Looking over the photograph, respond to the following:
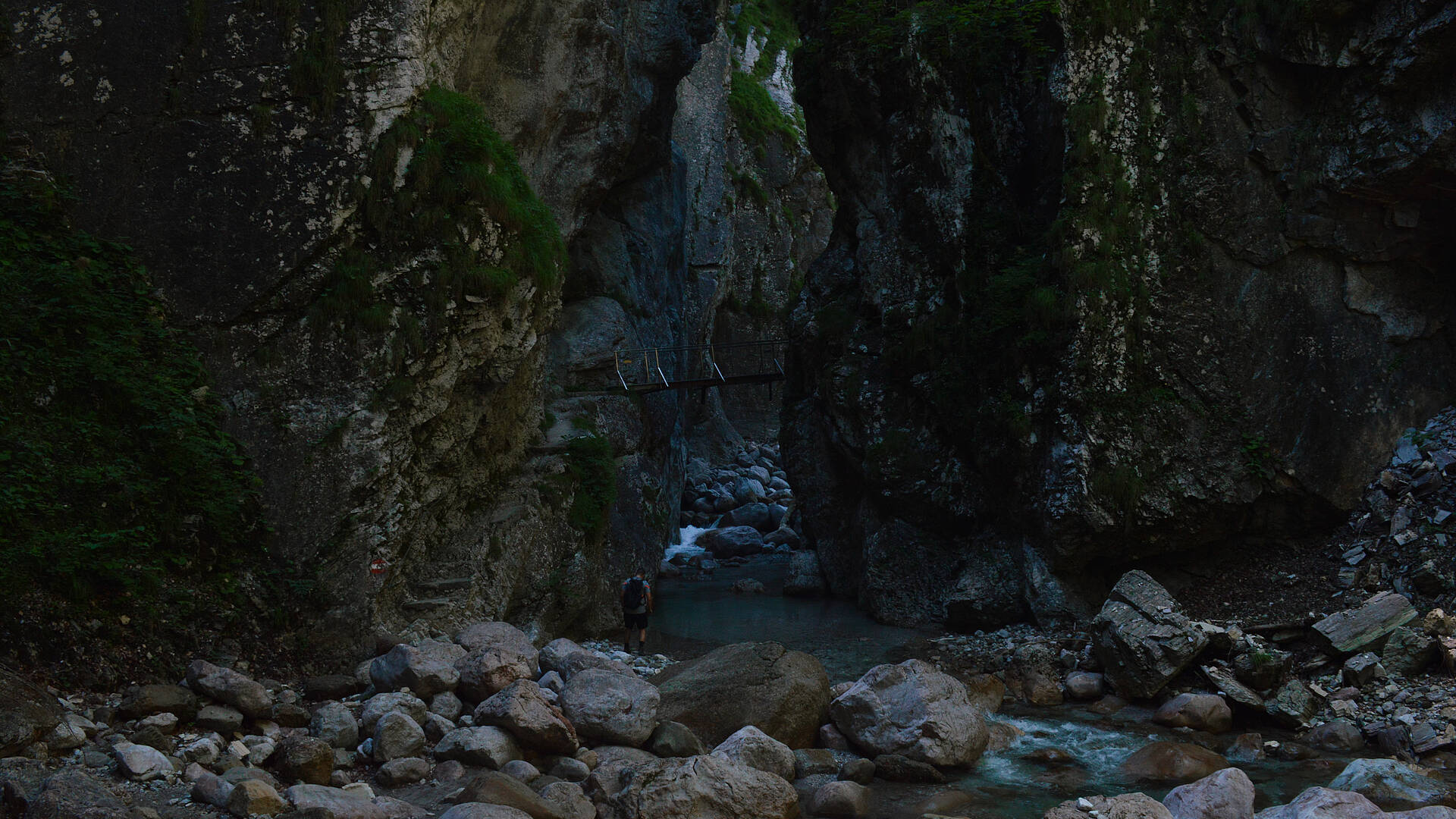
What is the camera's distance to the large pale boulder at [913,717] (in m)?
10.2

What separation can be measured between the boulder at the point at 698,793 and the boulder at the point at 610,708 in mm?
1094

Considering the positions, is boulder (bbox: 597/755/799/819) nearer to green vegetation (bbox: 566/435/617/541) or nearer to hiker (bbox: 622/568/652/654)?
hiker (bbox: 622/568/652/654)

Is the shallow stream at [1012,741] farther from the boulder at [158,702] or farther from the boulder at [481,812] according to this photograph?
the boulder at [158,702]

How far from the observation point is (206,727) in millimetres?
8625

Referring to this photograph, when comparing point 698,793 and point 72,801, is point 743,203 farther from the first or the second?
point 72,801

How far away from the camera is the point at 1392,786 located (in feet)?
28.1

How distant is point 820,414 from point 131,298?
43.1 ft

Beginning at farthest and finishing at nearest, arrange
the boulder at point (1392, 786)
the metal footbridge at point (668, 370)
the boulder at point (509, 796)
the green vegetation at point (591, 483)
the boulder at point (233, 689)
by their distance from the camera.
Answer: the metal footbridge at point (668, 370) → the green vegetation at point (591, 483) → the boulder at point (233, 689) → the boulder at point (1392, 786) → the boulder at point (509, 796)

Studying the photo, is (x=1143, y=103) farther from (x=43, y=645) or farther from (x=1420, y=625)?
(x=43, y=645)

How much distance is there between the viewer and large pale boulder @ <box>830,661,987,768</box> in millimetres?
10188

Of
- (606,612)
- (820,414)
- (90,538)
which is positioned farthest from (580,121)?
(90,538)

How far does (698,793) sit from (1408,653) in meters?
8.48

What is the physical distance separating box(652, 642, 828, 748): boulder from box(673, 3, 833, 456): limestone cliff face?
19.5 meters

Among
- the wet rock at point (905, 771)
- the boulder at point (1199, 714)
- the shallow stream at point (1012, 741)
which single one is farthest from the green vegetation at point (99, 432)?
the boulder at point (1199, 714)
